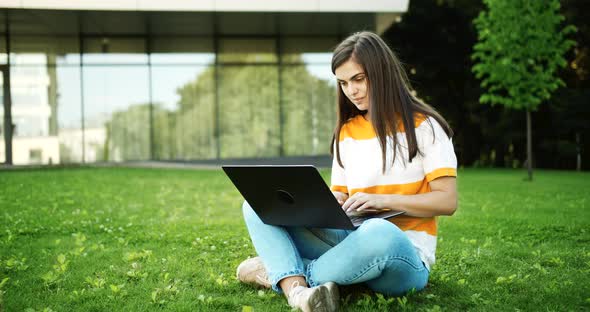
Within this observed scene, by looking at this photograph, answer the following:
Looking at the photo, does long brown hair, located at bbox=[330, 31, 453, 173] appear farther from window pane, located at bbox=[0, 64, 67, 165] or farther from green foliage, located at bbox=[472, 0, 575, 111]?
window pane, located at bbox=[0, 64, 67, 165]

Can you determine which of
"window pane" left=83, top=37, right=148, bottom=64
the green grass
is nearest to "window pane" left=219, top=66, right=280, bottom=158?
"window pane" left=83, top=37, right=148, bottom=64

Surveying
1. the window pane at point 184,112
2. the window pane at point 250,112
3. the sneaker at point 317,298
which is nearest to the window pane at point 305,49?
the window pane at point 250,112

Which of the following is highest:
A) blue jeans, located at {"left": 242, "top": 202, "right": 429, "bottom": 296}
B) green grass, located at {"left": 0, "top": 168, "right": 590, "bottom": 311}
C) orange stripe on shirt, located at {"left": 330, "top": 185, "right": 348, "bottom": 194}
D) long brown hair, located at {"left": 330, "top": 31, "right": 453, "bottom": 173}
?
long brown hair, located at {"left": 330, "top": 31, "right": 453, "bottom": 173}

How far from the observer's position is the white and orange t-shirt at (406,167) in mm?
3318

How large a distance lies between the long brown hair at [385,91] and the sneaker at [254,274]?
1078 mm

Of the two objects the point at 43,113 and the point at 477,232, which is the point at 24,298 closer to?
the point at 477,232

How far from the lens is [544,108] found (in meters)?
20.8

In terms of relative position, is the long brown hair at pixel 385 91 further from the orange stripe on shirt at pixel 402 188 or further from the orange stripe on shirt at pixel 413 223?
Result: the orange stripe on shirt at pixel 413 223

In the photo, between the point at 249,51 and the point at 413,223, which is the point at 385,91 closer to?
the point at 413,223

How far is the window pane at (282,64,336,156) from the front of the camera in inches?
859

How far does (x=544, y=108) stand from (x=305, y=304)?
64.5 ft

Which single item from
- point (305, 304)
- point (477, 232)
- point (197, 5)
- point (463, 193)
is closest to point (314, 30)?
point (197, 5)

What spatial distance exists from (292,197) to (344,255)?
0.41m

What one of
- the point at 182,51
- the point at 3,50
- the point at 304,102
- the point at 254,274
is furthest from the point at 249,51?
the point at 254,274
